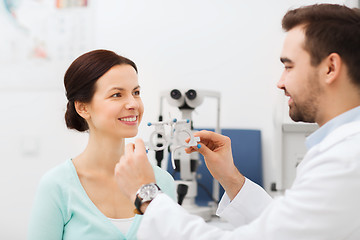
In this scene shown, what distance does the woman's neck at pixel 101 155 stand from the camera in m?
1.40

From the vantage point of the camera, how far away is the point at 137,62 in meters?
2.91

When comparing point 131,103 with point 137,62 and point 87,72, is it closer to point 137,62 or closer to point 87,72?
point 87,72

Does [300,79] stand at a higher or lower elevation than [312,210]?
higher

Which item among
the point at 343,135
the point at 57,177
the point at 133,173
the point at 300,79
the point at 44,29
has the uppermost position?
the point at 44,29

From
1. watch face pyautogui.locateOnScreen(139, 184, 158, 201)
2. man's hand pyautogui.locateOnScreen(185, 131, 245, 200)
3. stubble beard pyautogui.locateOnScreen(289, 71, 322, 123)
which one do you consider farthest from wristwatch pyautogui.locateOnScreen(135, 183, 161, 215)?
stubble beard pyautogui.locateOnScreen(289, 71, 322, 123)

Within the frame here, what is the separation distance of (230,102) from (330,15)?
1713 mm

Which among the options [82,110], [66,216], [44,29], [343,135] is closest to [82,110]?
[82,110]

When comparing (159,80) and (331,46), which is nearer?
(331,46)

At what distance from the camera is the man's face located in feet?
3.30

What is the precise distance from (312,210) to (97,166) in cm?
82

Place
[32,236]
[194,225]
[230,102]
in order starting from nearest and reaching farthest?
[194,225] < [32,236] < [230,102]

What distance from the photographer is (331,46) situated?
982mm

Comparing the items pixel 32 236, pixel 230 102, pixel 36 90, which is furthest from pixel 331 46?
pixel 36 90

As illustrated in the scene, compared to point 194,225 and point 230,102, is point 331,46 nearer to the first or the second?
point 194,225
